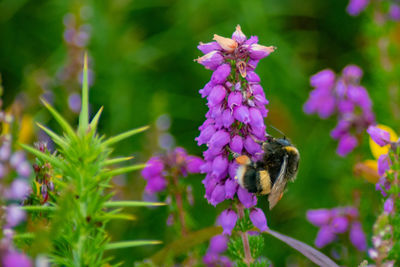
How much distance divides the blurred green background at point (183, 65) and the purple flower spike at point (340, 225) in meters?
0.75

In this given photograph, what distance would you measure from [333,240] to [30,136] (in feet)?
6.81

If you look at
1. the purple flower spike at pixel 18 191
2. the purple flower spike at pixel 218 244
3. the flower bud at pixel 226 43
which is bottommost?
the purple flower spike at pixel 218 244

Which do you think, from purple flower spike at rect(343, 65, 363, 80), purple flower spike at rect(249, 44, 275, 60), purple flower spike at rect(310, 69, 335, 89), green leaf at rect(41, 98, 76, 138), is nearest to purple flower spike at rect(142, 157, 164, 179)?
purple flower spike at rect(249, 44, 275, 60)

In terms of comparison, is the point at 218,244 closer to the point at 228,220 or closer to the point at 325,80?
the point at 228,220

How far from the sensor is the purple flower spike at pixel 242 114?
65.6 inches

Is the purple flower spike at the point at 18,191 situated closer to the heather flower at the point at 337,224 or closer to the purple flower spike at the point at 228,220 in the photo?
the purple flower spike at the point at 228,220

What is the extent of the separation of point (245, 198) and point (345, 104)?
1.95 meters

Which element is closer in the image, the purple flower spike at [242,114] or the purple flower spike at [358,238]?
the purple flower spike at [242,114]

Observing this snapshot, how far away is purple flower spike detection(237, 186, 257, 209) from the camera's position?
5.86ft

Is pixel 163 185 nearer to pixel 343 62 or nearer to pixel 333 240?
pixel 333 240

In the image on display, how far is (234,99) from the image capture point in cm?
168

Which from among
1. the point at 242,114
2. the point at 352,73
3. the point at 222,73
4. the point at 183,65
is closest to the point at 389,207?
the point at 242,114

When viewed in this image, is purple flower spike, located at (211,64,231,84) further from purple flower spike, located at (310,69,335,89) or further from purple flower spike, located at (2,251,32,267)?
purple flower spike, located at (310,69,335,89)

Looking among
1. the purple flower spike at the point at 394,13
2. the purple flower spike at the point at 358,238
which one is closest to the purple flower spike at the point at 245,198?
the purple flower spike at the point at 358,238
